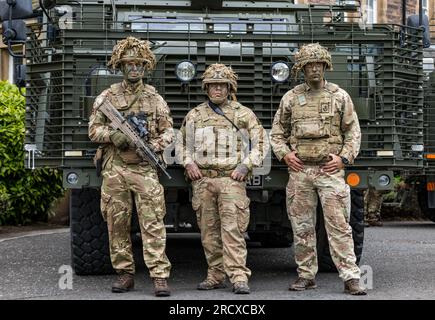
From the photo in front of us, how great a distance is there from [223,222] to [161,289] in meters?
0.68

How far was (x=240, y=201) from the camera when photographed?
6801mm

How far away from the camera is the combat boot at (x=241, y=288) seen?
664 centimetres

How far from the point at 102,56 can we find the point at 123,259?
5.27 feet

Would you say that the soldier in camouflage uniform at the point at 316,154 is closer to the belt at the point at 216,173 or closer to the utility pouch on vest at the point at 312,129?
the utility pouch on vest at the point at 312,129

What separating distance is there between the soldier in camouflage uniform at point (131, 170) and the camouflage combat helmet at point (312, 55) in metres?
1.05

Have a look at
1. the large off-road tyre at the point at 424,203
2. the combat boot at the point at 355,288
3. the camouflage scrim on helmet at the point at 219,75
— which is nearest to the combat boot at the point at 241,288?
the combat boot at the point at 355,288

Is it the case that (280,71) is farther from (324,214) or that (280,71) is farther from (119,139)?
(119,139)

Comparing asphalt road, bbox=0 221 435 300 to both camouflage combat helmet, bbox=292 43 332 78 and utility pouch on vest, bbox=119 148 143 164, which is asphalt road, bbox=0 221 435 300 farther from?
camouflage combat helmet, bbox=292 43 332 78

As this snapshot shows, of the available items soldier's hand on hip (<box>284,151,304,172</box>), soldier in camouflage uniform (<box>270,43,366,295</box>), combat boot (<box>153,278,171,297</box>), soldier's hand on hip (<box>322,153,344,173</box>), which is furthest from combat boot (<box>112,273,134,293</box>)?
soldier's hand on hip (<box>322,153,344,173</box>)

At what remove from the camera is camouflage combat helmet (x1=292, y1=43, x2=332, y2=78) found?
674 centimetres

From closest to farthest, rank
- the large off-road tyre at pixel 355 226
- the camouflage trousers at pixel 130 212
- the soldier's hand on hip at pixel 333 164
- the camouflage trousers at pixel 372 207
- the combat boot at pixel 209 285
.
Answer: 1. the camouflage trousers at pixel 130 212
2. the soldier's hand on hip at pixel 333 164
3. the combat boot at pixel 209 285
4. the large off-road tyre at pixel 355 226
5. the camouflage trousers at pixel 372 207

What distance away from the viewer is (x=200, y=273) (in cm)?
815

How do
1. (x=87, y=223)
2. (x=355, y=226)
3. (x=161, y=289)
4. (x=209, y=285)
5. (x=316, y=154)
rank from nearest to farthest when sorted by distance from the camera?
(x=161, y=289)
(x=316, y=154)
(x=209, y=285)
(x=87, y=223)
(x=355, y=226)

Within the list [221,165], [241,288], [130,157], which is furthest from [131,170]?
[241,288]
